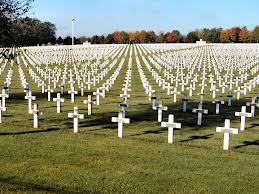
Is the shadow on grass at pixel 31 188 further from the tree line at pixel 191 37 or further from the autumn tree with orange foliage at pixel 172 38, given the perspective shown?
the autumn tree with orange foliage at pixel 172 38

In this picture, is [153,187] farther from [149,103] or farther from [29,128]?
[149,103]

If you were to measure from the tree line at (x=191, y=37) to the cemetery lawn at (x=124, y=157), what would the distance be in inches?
4803

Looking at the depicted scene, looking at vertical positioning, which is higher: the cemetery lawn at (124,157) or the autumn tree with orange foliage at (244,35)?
the autumn tree with orange foliage at (244,35)

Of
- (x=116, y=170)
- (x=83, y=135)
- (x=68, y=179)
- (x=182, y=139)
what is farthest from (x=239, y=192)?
(x=83, y=135)

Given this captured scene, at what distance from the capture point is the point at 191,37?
15200 centimetres

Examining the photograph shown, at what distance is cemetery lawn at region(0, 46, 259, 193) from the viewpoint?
309 inches

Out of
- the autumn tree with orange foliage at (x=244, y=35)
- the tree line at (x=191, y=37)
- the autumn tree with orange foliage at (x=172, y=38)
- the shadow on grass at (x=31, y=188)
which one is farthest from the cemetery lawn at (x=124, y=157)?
the autumn tree with orange foliage at (x=172, y=38)

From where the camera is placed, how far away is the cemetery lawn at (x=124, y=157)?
7.85 m

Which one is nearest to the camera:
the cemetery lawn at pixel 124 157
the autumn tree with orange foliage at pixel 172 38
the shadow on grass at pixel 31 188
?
the shadow on grass at pixel 31 188

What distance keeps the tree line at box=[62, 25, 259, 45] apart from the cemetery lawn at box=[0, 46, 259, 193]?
4803 inches

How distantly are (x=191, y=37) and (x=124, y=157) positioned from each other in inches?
5717

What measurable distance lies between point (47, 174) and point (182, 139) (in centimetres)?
465

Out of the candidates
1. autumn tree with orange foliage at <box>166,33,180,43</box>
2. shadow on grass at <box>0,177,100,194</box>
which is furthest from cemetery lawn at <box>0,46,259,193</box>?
autumn tree with orange foliage at <box>166,33,180,43</box>

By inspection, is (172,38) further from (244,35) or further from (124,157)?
(124,157)
